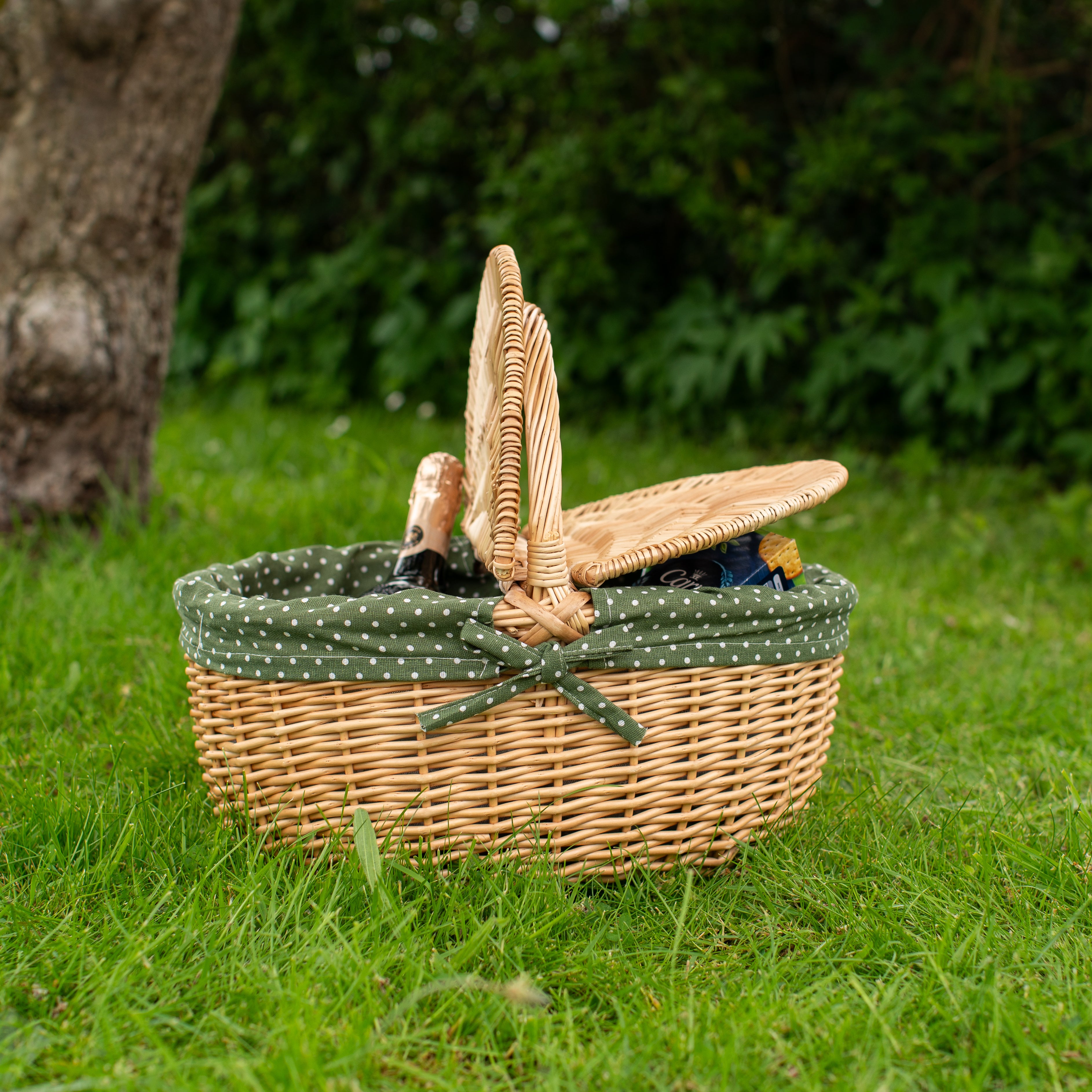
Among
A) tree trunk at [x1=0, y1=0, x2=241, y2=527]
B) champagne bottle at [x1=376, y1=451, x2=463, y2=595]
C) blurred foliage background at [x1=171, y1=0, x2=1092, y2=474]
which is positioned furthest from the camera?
blurred foliage background at [x1=171, y1=0, x2=1092, y2=474]

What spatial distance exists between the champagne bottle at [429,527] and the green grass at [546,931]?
499 mm

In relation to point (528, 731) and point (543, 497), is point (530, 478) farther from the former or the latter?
point (528, 731)

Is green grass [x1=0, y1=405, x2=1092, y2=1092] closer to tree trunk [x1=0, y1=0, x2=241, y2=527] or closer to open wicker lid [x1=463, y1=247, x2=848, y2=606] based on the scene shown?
open wicker lid [x1=463, y1=247, x2=848, y2=606]

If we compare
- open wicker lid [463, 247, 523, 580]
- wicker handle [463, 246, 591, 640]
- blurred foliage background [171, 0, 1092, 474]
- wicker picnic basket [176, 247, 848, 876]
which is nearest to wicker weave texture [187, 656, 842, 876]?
wicker picnic basket [176, 247, 848, 876]

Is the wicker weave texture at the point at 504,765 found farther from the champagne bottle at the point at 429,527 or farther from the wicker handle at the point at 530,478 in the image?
the champagne bottle at the point at 429,527

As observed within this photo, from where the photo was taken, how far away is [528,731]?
138cm

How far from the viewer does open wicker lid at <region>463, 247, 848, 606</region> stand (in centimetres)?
136

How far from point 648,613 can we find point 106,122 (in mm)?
2219

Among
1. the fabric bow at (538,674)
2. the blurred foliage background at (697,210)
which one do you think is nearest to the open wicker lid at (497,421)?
the fabric bow at (538,674)

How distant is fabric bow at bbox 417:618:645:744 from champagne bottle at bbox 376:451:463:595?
1.43 ft

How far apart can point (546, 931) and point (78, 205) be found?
233 cm

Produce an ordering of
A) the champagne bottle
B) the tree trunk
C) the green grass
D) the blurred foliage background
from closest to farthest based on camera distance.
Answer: the green grass < the champagne bottle < the tree trunk < the blurred foliage background

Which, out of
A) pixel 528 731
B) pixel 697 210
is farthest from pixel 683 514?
pixel 697 210

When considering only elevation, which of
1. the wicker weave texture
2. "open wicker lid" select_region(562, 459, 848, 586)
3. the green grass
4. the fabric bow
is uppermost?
"open wicker lid" select_region(562, 459, 848, 586)
